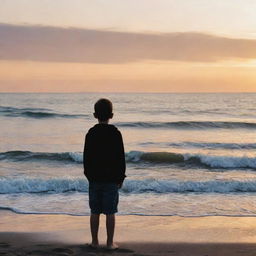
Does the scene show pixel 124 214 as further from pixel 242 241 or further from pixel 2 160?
pixel 2 160

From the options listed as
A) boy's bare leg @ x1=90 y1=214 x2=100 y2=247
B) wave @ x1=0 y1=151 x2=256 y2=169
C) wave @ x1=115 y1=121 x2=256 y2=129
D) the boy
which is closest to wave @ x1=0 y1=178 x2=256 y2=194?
wave @ x1=0 y1=151 x2=256 y2=169

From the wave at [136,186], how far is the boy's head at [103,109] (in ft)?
16.7

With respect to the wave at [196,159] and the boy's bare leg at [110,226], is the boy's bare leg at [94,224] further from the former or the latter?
the wave at [196,159]

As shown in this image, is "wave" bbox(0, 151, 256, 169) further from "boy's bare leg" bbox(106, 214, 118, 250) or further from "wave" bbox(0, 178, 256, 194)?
"boy's bare leg" bbox(106, 214, 118, 250)

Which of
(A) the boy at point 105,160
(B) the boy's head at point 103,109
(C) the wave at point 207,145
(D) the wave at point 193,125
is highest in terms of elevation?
(D) the wave at point 193,125

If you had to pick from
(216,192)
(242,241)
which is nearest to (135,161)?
(216,192)

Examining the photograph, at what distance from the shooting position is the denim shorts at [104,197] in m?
5.19

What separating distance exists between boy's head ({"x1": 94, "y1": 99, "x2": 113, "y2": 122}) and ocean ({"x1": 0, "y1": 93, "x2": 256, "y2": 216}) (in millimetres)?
3161

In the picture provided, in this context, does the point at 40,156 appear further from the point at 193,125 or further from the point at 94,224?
the point at 193,125

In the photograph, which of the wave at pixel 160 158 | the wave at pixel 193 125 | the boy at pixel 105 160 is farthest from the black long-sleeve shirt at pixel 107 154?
the wave at pixel 193 125

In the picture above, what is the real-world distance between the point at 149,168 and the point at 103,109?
9.02 metres

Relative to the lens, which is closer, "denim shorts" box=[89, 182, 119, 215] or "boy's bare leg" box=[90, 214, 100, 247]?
"denim shorts" box=[89, 182, 119, 215]

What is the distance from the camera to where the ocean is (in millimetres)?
8656

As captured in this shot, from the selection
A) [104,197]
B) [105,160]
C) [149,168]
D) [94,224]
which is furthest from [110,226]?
[149,168]
